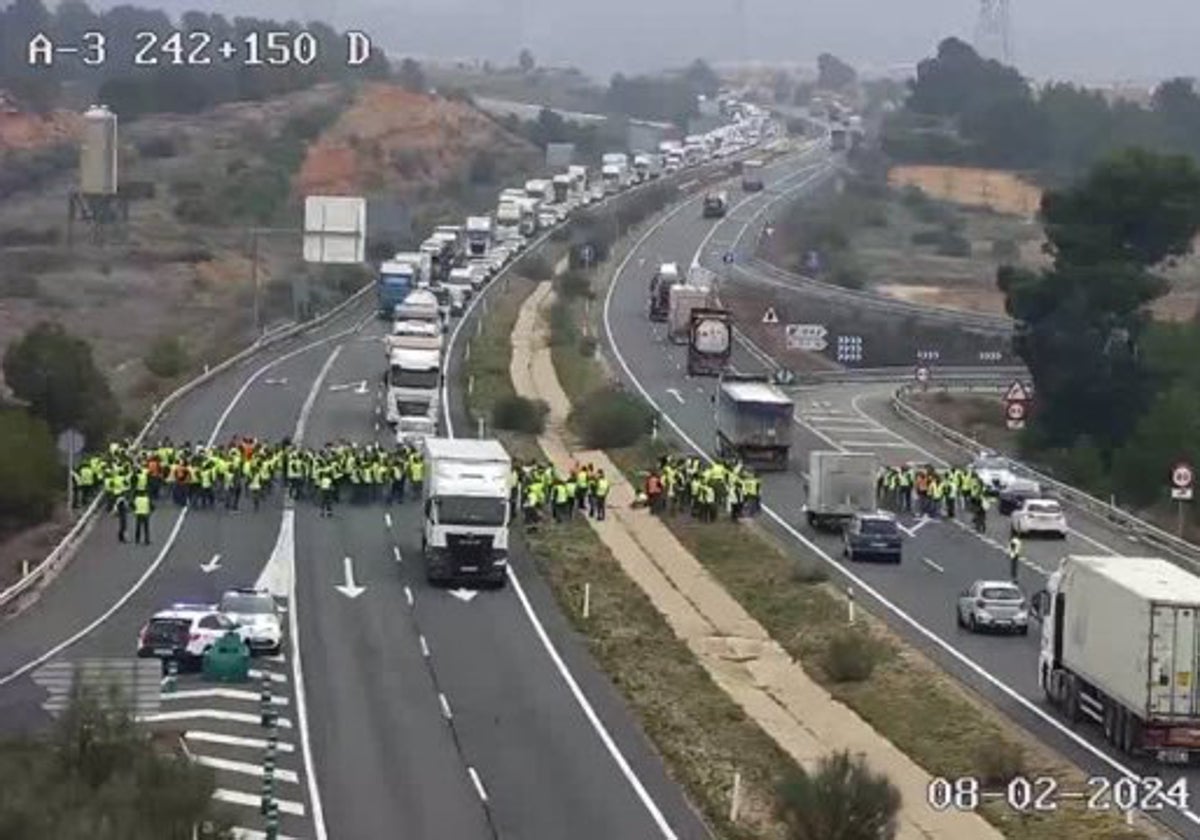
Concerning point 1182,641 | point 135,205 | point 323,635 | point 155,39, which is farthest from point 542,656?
point 135,205

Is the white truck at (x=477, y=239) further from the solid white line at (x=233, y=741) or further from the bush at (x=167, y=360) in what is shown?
the solid white line at (x=233, y=741)

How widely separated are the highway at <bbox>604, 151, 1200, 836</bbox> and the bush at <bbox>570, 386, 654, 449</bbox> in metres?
1.33

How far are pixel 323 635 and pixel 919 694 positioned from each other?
1006 centimetres

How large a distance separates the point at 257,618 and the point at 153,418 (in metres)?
35.4

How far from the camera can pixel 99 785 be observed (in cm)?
2697

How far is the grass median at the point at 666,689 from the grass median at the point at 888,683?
77.2 inches

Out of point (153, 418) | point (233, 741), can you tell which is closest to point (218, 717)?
point (233, 741)

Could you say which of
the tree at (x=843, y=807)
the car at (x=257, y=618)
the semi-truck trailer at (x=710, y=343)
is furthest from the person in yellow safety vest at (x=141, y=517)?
the semi-truck trailer at (x=710, y=343)

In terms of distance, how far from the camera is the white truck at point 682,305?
110956 mm

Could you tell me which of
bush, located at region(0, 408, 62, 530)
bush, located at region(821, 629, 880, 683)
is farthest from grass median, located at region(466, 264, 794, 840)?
bush, located at region(0, 408, 62, 530)

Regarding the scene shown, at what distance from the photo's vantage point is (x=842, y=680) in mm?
44531

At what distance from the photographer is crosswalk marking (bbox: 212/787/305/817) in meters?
32.3

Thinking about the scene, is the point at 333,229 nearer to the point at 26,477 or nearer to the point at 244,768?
the point at 26,477

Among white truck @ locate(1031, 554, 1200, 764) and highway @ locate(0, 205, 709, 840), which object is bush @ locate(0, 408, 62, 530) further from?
white truck @ locate(1031, 554, 1200, 764)
